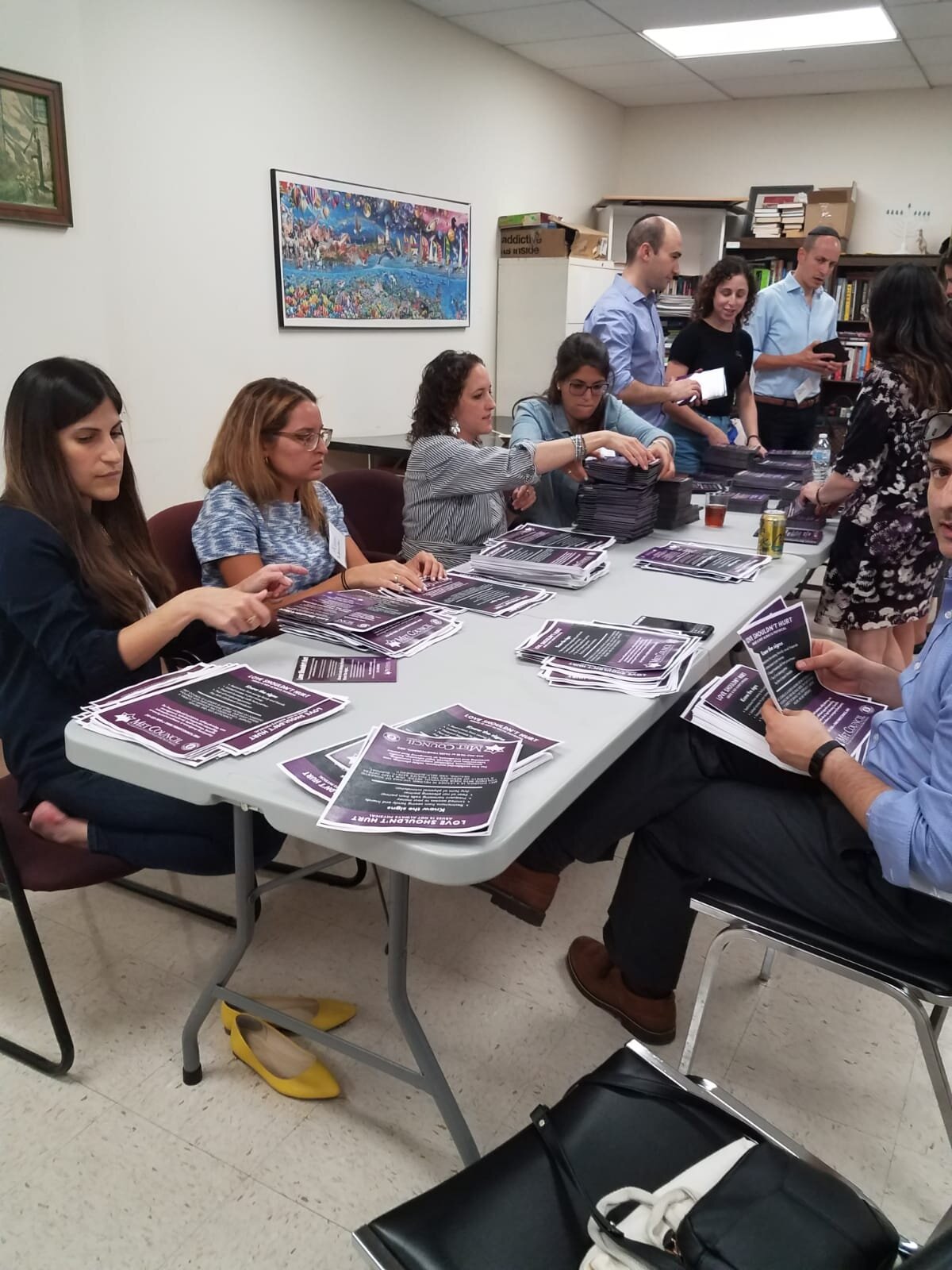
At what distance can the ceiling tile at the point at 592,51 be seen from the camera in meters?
4.69

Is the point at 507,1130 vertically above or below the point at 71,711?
below

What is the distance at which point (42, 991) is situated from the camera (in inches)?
61.7

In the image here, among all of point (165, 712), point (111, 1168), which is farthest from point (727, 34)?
point (111, 1168)

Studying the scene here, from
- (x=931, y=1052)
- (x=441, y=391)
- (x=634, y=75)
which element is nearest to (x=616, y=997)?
(x=931, y=1052)

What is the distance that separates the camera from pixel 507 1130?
59.7 inches

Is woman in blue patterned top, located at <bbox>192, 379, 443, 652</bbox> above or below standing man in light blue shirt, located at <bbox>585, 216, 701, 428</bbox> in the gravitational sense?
below

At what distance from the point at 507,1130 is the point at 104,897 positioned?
1123 millimetres

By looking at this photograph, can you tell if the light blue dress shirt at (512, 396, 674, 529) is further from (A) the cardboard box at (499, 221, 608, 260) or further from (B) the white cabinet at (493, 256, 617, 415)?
(A) the cardboard box at (499, 221, 608, 260)

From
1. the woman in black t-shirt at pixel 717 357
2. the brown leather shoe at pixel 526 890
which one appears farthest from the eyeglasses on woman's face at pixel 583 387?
the brown leather shoe at pixel 526 890

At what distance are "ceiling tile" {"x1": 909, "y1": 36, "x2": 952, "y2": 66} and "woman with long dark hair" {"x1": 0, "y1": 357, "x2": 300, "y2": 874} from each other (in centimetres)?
488

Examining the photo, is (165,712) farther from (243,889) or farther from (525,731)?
(525,731)

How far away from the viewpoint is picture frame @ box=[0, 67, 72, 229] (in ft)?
8.20

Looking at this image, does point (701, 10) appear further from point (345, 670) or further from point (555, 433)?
point (345, 670)

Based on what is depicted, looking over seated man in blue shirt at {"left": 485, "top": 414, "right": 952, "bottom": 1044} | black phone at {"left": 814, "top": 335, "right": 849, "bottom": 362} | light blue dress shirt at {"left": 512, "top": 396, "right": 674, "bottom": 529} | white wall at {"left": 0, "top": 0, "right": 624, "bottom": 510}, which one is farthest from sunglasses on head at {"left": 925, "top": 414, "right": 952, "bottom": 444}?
black phone at {"left": 814, "top": 335, "right": 849, "bottom": 362}
